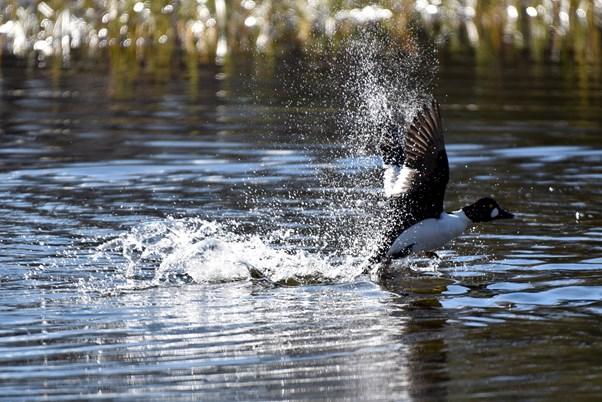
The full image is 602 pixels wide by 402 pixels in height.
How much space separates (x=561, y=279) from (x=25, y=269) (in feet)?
11.6

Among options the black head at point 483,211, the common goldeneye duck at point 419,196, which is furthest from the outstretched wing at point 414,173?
the black head at point 483,211

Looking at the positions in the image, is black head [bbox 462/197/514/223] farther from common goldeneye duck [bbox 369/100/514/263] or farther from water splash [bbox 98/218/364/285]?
water splash [bbox 98/218/364/285]

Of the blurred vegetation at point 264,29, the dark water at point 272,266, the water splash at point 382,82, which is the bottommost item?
the dark water at point 272,266

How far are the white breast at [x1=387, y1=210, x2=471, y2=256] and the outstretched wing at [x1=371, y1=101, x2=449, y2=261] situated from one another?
71mm

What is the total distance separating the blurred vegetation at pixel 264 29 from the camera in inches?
786

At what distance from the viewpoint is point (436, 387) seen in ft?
18.3

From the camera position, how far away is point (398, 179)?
329 inches

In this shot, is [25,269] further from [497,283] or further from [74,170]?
[74,170]

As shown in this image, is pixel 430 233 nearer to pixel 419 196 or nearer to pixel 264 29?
pixel 419 196

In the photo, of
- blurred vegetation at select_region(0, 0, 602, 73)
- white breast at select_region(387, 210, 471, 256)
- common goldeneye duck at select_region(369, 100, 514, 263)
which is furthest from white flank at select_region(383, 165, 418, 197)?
blurred vegetation at select_region(0, 0, 602, 73)

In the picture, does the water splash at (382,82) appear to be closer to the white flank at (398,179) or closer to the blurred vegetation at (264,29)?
the blurred vegetation at (264,29)

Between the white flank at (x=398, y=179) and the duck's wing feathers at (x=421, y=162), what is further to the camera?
the white flank at (x=398, y=179)

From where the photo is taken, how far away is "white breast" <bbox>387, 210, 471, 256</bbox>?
833 cm

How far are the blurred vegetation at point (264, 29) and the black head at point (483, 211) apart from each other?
36.0 ft
